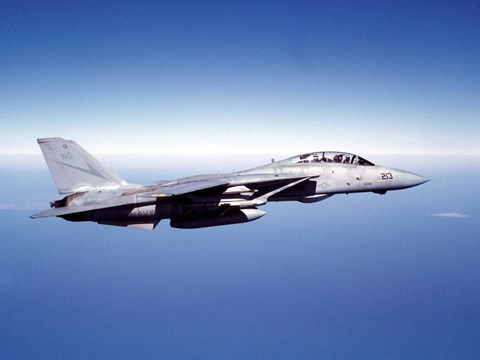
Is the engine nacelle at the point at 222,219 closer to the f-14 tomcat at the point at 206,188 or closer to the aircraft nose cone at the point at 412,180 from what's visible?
the f-14 tomcat at the point at 206,188

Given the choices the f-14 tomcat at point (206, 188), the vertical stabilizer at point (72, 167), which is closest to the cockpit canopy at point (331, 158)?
the f-14 tomcat at point (206, 188)

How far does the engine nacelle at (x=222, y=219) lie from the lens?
10.4 metres

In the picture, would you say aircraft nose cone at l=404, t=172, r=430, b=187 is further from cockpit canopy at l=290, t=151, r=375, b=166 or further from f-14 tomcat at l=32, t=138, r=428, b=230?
cockpit canopy at l=290, t=151, r=375, b=166

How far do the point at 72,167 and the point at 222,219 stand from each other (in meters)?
6.45

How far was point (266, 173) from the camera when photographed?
11008 millimetres

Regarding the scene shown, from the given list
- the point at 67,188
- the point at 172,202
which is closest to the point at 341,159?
the point at 172,202

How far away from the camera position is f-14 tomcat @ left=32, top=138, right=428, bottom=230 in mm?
10016

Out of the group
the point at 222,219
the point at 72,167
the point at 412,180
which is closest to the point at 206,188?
the point at 222,219

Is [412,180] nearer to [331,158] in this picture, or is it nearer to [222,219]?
[331,158]

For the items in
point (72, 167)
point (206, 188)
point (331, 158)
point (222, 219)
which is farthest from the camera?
point (331, 158)

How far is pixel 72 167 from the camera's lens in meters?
11.0

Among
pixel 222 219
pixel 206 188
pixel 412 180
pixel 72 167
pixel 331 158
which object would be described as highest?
pixel 72 167

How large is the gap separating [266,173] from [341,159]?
357cm

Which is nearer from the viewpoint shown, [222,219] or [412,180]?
[222,219]
